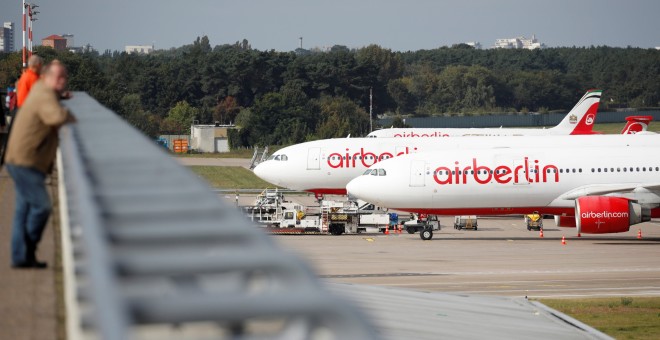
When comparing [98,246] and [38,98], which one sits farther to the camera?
[38,98]

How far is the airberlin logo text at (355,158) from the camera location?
55531mm

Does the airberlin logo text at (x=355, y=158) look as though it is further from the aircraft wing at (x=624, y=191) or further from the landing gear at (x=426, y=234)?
the aircraft wing at (x=624, y=191)

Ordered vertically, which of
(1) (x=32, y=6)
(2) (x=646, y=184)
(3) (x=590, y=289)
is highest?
(1) (x=32, y=6)

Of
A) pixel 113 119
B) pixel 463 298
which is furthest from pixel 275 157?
pixel 113 119

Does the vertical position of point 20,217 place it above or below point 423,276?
above

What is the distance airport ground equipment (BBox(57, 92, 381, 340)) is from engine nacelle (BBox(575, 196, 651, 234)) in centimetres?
4227

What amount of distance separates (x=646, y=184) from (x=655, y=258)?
568cm

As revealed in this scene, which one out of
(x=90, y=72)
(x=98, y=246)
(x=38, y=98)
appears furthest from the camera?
(x=90, y=72)

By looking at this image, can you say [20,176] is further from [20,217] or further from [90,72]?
[90,72]

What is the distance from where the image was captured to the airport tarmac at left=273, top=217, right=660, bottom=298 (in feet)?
118

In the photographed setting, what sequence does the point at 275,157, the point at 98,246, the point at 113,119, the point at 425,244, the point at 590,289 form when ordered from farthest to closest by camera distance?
1. the point at 275,157
2. the point at 425,244
3. the point at 590,289
4. the point at 113,119
5. the point at 98,246

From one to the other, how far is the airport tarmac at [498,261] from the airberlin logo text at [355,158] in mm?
4761

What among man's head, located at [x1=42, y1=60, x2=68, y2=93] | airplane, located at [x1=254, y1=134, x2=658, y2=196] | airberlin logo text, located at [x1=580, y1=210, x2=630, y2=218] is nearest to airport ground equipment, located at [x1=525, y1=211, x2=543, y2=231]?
airplane, located at [x1=254, y1=134, x2=658, y2=196]

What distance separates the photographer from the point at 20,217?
372 inches
